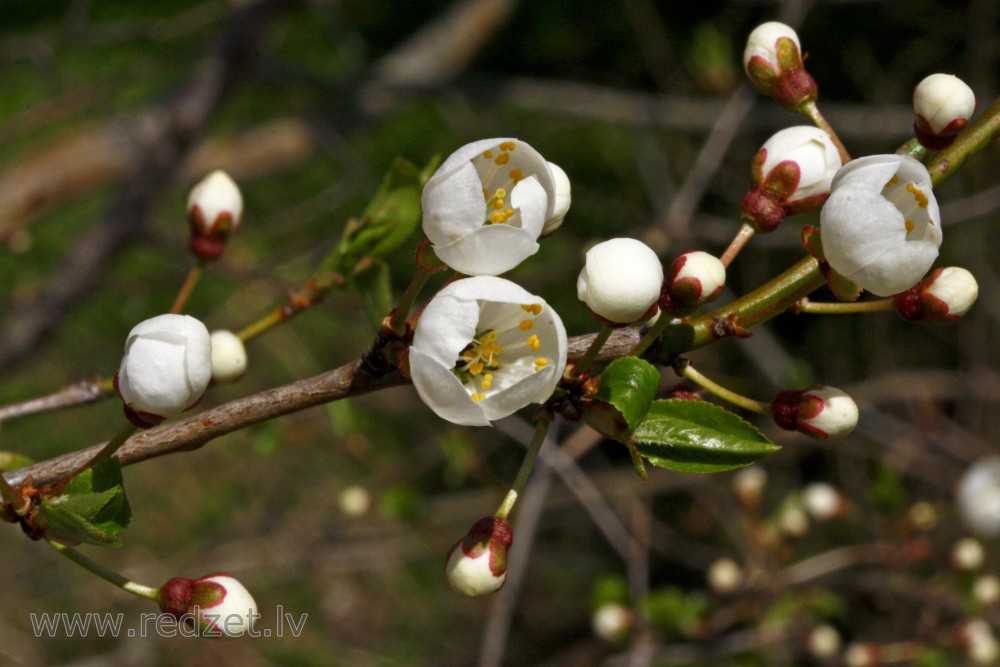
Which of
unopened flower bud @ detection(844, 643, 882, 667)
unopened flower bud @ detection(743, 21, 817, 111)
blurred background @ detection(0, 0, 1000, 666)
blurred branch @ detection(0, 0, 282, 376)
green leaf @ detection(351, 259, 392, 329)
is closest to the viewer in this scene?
unopened flower bud @ detection(743, 21, 817, 111)

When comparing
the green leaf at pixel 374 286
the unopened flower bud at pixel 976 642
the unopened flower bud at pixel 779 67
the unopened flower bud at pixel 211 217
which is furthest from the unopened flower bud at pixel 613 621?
the unopened flower bud at pixel 779 67

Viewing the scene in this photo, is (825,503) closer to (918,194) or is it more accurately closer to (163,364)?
(918,194)

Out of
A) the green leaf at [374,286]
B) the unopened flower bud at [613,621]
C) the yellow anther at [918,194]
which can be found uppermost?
the green leaf at [374,286]

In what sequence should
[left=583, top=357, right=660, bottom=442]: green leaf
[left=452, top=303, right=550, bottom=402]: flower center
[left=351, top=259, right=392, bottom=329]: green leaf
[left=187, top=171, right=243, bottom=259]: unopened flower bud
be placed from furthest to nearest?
[left=187, top=171, right=243, bottom=259]: unopened flower bud
[left=351, top=259, right=392, bottom=329]: green leaf
[left=452, top=303, right=550, bottom=402]: flower center
[left=583, top=357, right=660, bottom=442]: green leaf

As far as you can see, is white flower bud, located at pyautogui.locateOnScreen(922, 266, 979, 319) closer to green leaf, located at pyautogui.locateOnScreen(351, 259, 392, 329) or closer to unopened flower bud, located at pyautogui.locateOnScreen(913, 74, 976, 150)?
unopened flower bud, located at pyautogui.locateOnScreen(913, 74, 976, 150)

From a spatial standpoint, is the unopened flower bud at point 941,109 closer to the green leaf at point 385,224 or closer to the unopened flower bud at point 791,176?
the unopened flower bud at point 791,176

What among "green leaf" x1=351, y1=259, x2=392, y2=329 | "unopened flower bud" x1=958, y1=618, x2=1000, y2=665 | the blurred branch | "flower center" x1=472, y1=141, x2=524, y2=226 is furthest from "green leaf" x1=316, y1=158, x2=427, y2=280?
"unopened flower bud" x1=958, y1=618, x2=1000, y2=665

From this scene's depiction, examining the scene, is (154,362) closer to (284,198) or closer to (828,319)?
(828,319)

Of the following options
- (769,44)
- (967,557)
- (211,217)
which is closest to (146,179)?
(211,217)
